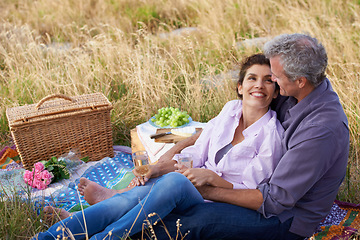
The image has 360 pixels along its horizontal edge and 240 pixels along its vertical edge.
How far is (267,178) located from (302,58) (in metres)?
0.89

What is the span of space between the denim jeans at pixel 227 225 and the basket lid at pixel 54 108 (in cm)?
214

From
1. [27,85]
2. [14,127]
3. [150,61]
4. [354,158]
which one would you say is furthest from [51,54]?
[354,158]

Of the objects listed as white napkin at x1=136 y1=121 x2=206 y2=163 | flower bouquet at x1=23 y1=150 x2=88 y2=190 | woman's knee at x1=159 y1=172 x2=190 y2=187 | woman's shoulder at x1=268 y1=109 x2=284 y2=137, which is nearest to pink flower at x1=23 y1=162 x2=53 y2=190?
flower bouquet at x1=23 y1=150 x2=88 y2=190

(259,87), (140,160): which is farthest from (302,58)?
(140,160)

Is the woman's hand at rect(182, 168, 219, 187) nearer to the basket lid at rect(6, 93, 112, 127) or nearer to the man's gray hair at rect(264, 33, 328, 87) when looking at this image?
the man's gray hair at rect(264, 33, 328, 87)

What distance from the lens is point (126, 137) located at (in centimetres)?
501

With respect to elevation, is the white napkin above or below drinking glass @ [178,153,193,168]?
below

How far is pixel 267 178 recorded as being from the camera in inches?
106

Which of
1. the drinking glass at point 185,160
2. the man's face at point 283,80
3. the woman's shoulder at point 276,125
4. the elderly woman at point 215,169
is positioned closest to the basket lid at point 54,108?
the elderly woman at point 215,169

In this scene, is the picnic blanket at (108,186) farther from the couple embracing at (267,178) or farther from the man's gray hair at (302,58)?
the man's gray hair at (302,58)

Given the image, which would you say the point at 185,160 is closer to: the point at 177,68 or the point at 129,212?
the point at 129,212

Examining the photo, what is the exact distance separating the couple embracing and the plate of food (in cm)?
139

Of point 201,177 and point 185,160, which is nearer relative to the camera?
point 201,177

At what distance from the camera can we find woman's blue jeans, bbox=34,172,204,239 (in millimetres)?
2539
